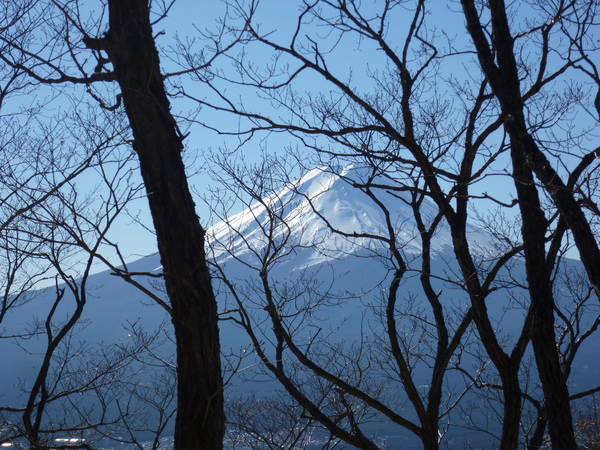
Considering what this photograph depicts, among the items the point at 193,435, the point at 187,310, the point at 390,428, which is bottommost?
the point at 390,428

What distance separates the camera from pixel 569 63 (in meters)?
4.07

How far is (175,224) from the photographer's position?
113 inches

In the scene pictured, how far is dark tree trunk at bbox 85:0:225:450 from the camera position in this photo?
2.75 metres

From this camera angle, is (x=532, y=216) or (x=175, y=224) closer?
(x=175, y=224)

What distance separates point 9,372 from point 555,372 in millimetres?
48648

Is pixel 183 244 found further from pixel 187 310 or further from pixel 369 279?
pixel 369 279

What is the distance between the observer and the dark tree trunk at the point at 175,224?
275 centimetres

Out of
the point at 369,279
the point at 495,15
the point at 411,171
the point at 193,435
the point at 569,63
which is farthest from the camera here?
the point at 369,279

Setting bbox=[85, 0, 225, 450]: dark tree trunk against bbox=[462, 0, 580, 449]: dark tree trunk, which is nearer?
bbox=[85, 0, 225, 450]: dark tree trunk

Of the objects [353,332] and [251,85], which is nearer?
[251,85]

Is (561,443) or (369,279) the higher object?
(369,279)

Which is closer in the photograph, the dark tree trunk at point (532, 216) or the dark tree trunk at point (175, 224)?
the dark tree trunk at point (175, 224)

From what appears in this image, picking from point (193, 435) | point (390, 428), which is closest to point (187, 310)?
point (193, 435)

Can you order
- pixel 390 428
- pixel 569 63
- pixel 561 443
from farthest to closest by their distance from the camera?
pixel 390 428 → pixel 569 63 → pixel 561 443
